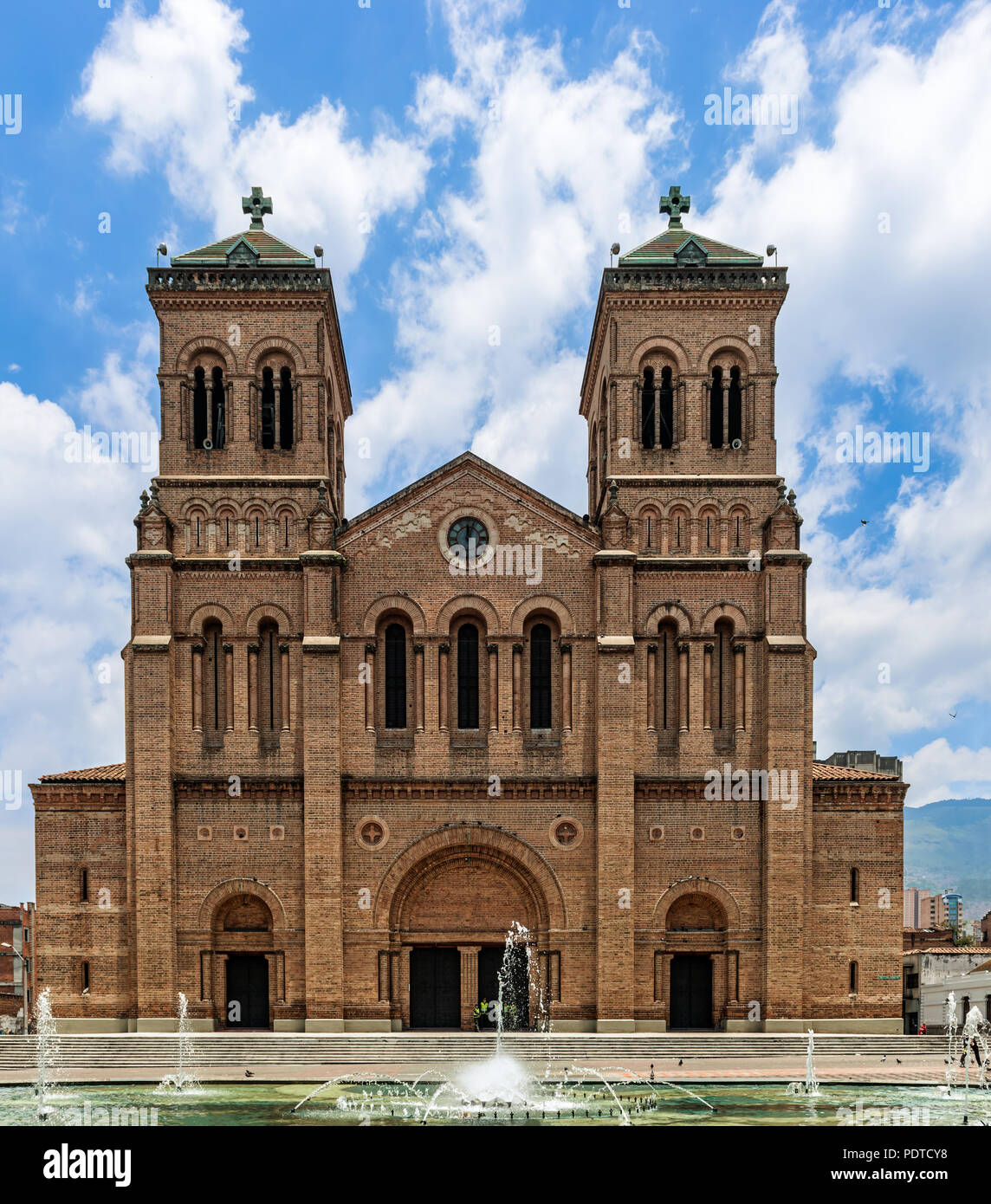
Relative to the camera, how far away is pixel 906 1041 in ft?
115

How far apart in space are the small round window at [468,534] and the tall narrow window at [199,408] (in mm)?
8869

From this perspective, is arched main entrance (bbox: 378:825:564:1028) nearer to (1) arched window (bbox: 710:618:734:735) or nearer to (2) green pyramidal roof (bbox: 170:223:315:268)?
(1) arched window (bbox: 710:618:734:735)

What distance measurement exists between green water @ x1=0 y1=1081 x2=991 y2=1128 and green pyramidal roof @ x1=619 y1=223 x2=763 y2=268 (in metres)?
25.3

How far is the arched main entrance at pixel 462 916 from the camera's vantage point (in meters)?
36.2

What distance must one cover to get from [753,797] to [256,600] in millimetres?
16561

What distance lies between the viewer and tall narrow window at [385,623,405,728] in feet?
122

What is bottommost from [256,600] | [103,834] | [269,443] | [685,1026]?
[685,1026]

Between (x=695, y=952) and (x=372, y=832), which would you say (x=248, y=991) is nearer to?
(x=372, y=832)

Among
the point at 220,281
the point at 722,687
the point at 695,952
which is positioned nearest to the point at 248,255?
the point at 220,281

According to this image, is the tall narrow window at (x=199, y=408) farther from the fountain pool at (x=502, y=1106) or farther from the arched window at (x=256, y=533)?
the fountain pool at (x=502, y=1106)
